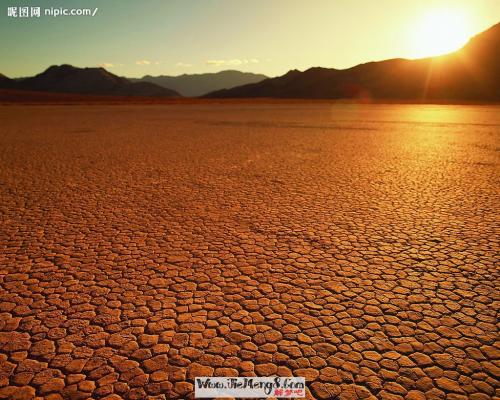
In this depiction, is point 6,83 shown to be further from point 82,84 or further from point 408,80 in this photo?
point 408,80

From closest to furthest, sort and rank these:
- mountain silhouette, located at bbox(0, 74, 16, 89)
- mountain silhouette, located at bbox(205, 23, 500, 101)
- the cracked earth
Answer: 1. the cracked earth
2. mountain silhouette, located at bbox(205, 23, 500, 101)
3. mountain silhouette, located at bbox(0, 74, 16, 89)

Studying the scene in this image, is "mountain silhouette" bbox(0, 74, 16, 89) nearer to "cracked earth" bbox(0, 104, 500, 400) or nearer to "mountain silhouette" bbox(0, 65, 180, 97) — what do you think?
"mountain silhouette" bbox(0, 65, 180, 97)

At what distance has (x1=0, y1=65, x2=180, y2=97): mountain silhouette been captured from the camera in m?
138

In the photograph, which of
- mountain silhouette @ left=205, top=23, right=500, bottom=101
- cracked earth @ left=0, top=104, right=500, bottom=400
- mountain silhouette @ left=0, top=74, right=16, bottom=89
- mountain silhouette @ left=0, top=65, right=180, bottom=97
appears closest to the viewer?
cracked earth @ left=0, top=104, right=500, bottom=400

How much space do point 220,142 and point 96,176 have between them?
5.52m

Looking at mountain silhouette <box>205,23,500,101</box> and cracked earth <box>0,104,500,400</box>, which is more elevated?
mountain silhouette <box>205,23,500,101</box>

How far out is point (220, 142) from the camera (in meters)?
12.3

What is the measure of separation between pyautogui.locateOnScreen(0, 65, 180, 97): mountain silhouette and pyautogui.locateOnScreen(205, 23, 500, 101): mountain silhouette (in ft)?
187

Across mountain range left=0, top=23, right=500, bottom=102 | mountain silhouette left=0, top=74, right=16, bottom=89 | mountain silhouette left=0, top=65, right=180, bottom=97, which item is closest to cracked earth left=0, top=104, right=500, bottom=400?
mountain range left=0, top=23, right=500, bottom=102

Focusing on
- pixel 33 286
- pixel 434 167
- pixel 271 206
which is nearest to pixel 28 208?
pixel 33 286

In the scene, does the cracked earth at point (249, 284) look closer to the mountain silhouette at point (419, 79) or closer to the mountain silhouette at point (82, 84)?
the mountain silhouette at point (419, 79)

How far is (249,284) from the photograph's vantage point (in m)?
3.29

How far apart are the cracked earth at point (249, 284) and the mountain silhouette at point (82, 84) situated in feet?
468

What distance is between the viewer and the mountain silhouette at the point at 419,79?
70.9m
